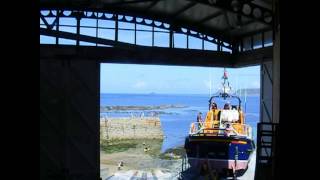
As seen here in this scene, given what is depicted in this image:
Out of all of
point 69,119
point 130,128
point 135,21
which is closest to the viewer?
point 69,119

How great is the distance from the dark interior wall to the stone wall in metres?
39.9

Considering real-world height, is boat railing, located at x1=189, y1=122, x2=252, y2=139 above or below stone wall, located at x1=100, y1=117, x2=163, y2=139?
above

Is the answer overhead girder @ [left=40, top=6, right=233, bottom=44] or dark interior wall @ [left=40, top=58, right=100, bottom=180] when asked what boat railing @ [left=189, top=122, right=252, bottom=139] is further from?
dark interior wall @ [left=40, top=58, right=100, bottom=180]

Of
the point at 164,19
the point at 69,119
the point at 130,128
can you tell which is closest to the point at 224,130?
the point at 164,19

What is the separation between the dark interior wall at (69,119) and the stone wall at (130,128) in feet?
131

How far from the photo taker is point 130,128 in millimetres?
61719

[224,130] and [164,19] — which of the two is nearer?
[164,19]

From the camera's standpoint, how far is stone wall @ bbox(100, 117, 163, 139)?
58066mm

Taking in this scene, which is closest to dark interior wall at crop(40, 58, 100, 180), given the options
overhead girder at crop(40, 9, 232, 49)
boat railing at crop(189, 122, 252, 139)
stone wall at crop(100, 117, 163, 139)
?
overhead girder at crop(40, 9, 232, 49)

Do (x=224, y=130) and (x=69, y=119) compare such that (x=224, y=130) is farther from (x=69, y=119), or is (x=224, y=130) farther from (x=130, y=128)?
(x=130, y=128)

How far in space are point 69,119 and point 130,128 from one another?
46.5 metres

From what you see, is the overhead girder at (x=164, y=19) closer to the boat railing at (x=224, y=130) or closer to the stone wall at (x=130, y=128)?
the boat railing at (x=224, y=130)

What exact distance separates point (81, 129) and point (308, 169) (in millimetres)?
8288

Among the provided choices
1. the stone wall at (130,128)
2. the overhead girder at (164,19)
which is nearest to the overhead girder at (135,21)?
the overhead girder at (164,19)
